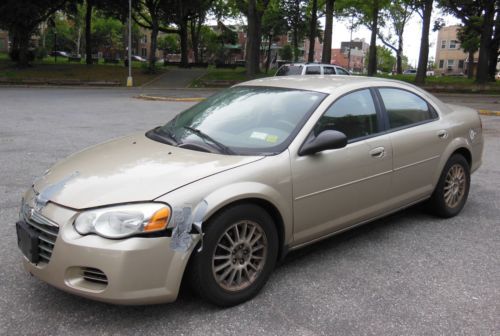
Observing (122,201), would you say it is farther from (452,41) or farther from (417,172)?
(452,41)

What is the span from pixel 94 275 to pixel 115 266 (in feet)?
0.57

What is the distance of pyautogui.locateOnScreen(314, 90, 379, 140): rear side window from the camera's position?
3.94 m

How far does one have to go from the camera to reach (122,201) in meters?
2.88

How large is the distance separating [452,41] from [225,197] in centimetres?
9105

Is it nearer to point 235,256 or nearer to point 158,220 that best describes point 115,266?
point 158,220

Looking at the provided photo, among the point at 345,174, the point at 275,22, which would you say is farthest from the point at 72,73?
the point at 345,174

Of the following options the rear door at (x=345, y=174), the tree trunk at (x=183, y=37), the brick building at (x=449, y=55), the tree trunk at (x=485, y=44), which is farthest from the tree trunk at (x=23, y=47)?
the brick building at (x=449, y=55)

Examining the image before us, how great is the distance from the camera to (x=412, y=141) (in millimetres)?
4566

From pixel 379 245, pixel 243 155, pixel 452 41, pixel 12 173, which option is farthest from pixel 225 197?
pixel 452 41

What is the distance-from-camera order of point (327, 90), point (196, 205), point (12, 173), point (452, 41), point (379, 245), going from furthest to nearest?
point (452, 41) < point (12, 173) < point (379, 245) < point (327, 90) < point (196, 205)

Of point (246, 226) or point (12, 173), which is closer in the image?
point (246, 226)


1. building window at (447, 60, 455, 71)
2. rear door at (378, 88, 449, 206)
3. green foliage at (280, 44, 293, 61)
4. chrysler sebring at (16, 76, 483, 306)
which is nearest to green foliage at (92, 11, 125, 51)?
green foliage at (280, 44, 293, 61)

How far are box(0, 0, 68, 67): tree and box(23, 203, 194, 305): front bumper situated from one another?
32265 mm

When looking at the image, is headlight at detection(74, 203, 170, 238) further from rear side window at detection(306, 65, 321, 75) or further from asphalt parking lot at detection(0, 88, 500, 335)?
rear side window at detection(306, 65, 321, 75)
